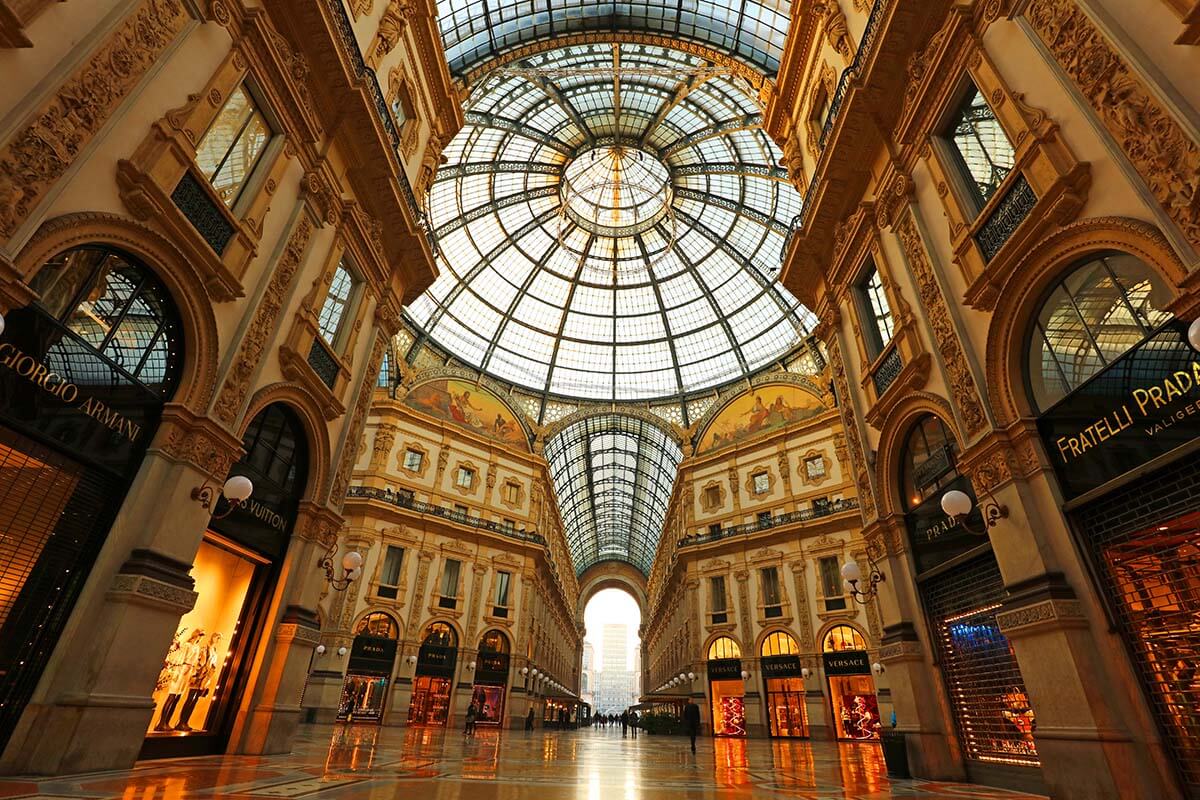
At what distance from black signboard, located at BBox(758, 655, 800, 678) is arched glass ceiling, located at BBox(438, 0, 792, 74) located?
85.9 ft

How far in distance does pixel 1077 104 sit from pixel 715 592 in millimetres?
27964

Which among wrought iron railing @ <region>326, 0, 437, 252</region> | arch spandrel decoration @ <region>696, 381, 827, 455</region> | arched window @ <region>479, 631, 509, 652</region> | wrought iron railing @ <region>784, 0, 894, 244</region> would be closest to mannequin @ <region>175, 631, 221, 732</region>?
wrought iron railing @ <region>326, 0, 437, 252</region>

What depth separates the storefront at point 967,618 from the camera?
777 centimetres

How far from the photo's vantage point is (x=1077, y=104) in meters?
6.47

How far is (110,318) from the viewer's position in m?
6.80

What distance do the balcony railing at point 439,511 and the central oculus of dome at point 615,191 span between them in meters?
19.9

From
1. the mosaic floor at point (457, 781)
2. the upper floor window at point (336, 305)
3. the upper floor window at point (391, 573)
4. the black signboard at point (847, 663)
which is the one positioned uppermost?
the upper floor window at point (336, 305)

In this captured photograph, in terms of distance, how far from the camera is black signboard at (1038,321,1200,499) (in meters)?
5.33

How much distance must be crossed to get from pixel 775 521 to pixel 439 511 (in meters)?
18.0

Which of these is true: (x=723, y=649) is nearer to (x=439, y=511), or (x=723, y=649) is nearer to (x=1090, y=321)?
(x=439, y=511)

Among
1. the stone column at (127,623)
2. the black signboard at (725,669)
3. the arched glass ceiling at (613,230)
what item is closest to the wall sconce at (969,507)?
the stone column at (127,623)

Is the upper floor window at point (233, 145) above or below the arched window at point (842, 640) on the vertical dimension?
above

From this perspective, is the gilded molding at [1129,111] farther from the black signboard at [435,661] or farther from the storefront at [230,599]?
the black signboard at [435,661]

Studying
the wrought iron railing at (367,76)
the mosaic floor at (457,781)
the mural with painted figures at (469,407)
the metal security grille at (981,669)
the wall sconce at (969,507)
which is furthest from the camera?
the mural with painted figures at (469,407)
